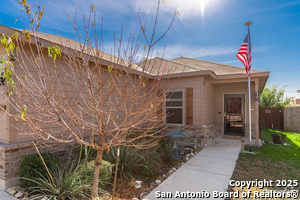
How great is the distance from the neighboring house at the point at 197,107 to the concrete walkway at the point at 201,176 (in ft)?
4.62

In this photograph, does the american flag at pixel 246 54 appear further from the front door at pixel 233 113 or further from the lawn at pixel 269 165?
the lawn at pixel 269 165

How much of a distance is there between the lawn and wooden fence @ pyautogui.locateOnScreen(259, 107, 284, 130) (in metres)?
6.45

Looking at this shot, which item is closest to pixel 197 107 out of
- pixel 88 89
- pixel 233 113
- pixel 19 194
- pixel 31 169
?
pixel 233 113

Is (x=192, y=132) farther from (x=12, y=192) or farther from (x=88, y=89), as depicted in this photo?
(x=12, y=192)

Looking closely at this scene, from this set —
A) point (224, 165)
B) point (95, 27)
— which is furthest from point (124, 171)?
point (95, 27)

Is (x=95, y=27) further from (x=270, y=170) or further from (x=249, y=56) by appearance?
(x=249, y=56)

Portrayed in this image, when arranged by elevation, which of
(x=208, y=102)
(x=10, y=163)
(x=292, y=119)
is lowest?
(x=10, y=163)

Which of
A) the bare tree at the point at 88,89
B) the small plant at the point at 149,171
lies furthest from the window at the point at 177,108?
the bare tree at the point at 88,89

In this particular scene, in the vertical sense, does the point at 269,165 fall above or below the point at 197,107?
below

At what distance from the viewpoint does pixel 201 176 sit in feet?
12.5

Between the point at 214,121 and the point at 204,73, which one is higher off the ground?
the point at 204,73

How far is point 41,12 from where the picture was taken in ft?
6.50

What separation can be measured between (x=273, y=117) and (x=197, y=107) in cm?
889

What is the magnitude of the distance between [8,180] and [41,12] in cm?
321
